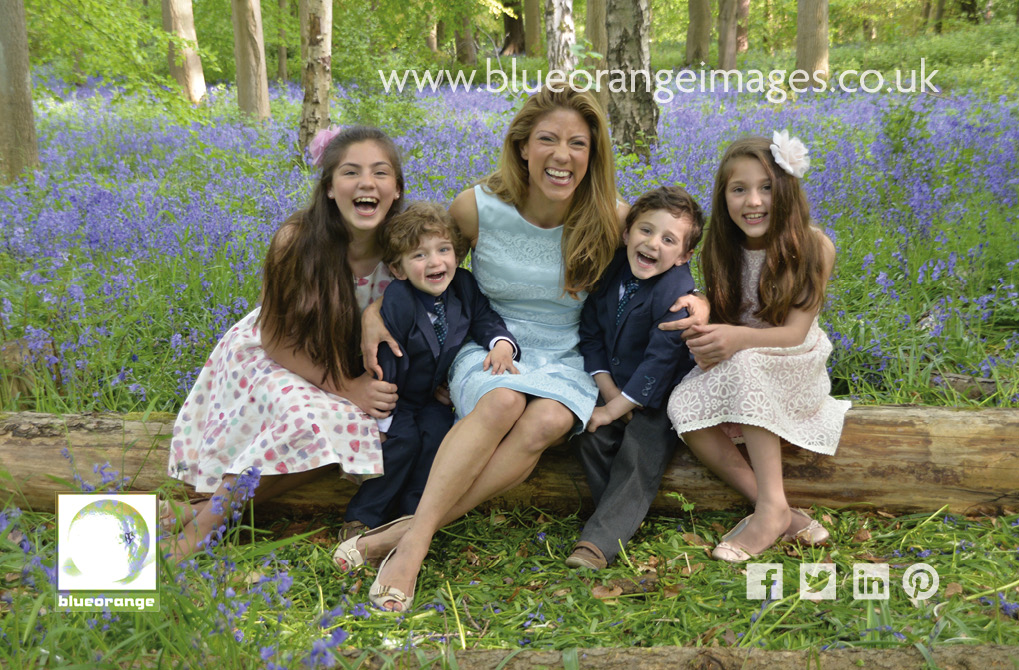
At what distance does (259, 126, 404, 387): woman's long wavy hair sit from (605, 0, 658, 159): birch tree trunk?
11.8ft

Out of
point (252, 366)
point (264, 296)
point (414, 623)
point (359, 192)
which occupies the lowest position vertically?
point (414, 623)

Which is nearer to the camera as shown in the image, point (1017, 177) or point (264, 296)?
point (264, 296)

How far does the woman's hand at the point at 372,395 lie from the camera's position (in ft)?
9.20

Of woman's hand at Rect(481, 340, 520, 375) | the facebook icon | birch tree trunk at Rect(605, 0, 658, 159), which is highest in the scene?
birch tree trunk at Rect(605, 0, 658, 159)

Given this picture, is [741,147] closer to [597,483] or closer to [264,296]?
[597,483]

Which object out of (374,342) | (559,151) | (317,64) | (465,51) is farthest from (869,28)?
(374,342)

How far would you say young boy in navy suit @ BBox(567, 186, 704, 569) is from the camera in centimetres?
275

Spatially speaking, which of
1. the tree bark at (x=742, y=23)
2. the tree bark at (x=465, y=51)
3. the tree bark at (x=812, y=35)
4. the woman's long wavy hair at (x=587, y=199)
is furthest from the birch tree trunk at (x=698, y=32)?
the woman's long wavy hair at (x=587, y=199)

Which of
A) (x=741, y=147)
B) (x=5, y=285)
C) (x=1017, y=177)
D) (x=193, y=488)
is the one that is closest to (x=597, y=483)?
(x=741, y=147)

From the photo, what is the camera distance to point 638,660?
1868 mm

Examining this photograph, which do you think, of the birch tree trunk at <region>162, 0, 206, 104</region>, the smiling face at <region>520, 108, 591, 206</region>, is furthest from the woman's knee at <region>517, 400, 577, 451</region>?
the birch tree trunk at <region>162, 0, 206, 104</region>

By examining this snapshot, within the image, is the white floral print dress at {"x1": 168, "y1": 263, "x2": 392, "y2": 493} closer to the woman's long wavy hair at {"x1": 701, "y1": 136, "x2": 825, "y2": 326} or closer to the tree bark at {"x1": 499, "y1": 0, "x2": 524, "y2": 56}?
the woman's long wavy hair at {"x1": 701, "y1": 136, "x2": 825, "y2": 326}

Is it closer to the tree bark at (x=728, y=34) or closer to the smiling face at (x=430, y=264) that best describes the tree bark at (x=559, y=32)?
the smiling face at (x=430, y=264)

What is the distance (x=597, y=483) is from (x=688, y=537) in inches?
15.3
